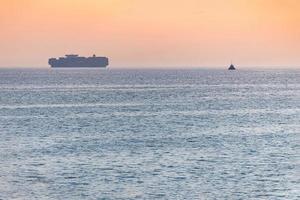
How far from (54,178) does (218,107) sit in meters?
78.4

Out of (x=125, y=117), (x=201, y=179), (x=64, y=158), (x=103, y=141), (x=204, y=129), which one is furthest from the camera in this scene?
(x=125, y=117)

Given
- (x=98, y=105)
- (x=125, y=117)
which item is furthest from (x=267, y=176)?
(x=98, y=105)

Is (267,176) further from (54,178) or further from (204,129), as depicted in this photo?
(204,129)

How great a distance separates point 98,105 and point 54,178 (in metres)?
82.9

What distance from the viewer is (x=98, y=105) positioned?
13088cm

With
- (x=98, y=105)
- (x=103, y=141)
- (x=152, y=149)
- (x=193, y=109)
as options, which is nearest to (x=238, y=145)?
(x=152, y=149)

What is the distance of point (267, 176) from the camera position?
49.1 metres

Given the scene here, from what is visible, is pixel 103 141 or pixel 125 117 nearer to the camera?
pixel 103 141

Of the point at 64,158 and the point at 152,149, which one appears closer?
the point at 64,158

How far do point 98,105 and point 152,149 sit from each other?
225 ft

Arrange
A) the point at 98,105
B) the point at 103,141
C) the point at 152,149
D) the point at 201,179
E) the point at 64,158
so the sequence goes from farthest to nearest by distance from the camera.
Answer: the point at 98,105 < the point at 103,141 < the point at 152,149 < the point at 64,158 < the point at 201,179

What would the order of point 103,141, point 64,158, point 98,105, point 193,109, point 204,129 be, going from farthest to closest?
point 98,105 < point 193,109 < point 204,129 < point 103,141 < point 64,158

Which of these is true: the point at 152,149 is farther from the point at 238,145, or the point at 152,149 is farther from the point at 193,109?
the point at 193,109

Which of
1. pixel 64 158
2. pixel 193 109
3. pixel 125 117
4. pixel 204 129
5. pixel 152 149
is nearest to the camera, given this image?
pixel 64 158
